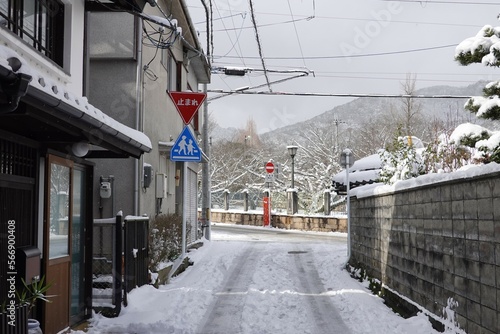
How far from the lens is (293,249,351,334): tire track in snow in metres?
7.66

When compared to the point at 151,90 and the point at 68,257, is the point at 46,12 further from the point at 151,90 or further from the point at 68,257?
the point at 151,90

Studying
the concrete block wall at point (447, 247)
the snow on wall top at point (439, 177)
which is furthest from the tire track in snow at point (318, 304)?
the snow on wall top at point (439, 177)

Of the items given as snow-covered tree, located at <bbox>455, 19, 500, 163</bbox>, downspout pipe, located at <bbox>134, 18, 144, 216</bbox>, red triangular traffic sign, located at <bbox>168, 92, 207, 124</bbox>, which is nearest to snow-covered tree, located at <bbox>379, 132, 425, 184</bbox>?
snow-covered tree, located at <bbox>455, 19, 500, 163</bbox>

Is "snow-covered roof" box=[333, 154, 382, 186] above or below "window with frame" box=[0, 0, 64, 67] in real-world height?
below

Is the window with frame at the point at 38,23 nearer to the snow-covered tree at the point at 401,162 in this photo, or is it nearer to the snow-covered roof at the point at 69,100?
the snow-covered roof at the point at 69,100

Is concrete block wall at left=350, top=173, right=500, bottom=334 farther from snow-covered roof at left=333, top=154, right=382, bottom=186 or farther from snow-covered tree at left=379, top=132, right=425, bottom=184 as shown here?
snow-covered roof at left=333, top=154, right=382, bottom=186

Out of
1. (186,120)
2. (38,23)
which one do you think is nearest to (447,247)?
(38,23)

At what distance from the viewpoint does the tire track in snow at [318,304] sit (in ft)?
25.1

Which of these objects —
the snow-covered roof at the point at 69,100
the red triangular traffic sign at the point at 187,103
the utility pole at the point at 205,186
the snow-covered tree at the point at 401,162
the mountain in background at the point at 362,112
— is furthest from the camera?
the mountain in background at the point at 362,112

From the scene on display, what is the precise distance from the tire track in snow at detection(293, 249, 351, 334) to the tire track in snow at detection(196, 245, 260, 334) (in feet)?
3.75

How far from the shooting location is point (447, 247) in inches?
252

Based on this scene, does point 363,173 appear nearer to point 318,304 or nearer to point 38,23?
point 318,304

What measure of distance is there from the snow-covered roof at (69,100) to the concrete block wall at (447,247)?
155 inches

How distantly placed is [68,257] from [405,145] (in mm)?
6478
